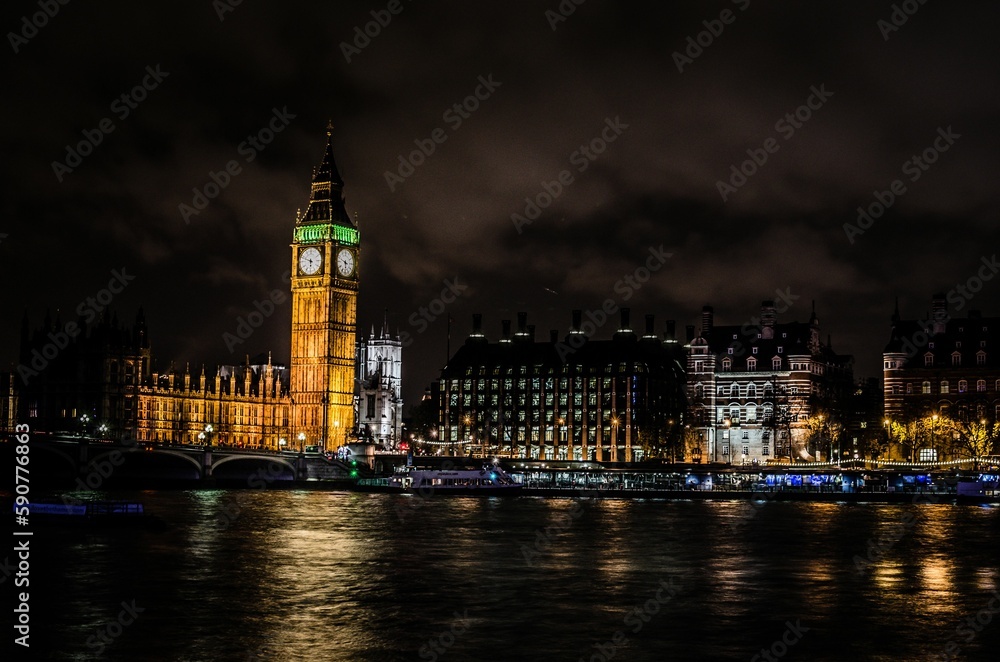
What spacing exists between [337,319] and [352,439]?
1334 cm

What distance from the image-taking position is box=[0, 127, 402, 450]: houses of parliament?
13512 cm

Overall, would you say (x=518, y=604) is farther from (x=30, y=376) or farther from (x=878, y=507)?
(x=30, y=376)

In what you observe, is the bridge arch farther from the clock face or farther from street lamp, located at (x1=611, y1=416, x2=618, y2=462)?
street lamp, located at (x1=611, y1=416, x2=618, y2=462)

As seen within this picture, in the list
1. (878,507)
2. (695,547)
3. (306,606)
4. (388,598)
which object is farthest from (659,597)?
(878,507)

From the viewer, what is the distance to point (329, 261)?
148m
